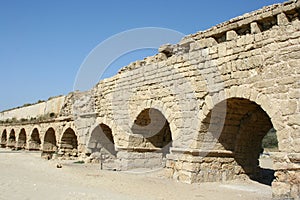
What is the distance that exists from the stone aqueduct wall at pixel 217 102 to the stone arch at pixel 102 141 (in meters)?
1.03

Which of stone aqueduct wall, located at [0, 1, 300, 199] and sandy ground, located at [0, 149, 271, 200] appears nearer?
stone aqueduct wall, located at [0, 1, 300, 199]

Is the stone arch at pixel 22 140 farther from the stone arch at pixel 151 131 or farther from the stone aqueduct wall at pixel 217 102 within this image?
the stone arch at pixel 151 131

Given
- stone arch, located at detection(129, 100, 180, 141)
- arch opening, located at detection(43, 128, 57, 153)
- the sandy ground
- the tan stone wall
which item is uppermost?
the tan stone wall

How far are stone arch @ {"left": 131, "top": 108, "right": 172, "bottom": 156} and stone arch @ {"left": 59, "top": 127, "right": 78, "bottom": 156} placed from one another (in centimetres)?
665

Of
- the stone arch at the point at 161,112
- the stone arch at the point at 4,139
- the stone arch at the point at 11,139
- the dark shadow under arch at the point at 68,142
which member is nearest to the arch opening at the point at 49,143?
the dark shadow under arch at the point at 68,142

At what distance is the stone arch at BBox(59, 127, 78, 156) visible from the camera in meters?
15.7

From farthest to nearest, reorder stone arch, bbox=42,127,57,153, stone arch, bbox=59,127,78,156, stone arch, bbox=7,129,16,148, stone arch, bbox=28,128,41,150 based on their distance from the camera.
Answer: stone arch, bbox=7,129,16,148 < stone arch, bbox=28,128,41,150 < stone arch, bbox=42,127,57,153 < stone arch, bbox=59,127,78,156

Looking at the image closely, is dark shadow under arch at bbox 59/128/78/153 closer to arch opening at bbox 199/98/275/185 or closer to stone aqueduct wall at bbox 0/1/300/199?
stone aqueduct wall at bbox 0/1/300/199

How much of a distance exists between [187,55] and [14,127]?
21225 millimetres

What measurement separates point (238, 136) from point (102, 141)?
6583mm

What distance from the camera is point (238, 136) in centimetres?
771

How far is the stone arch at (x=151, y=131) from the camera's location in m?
9.62

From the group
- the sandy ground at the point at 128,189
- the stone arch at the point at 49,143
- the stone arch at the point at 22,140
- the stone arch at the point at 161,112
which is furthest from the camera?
the stone arch at the point at 22,140

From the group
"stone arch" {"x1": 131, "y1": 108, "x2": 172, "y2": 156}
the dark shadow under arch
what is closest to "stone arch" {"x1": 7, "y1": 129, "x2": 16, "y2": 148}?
the dark shadow under arch
